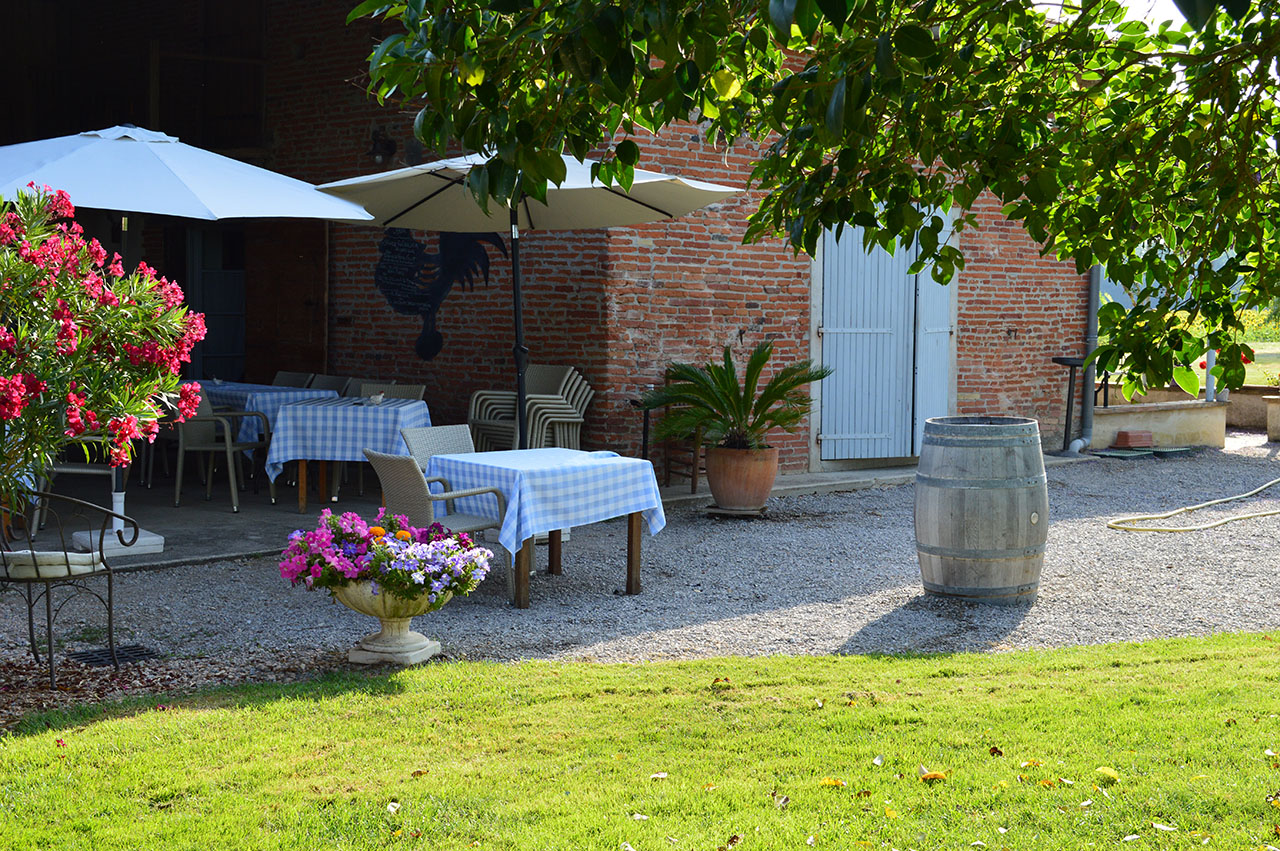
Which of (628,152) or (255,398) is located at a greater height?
(628,152)

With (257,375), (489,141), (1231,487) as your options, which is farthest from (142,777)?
(1231,487)

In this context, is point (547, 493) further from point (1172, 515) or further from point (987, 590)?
point (1172, 515)

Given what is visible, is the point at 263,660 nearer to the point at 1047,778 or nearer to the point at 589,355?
the point at 1047,778

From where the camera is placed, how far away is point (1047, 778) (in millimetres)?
3828

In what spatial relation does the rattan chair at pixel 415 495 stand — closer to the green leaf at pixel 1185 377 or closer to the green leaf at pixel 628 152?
the green leaf at pixel 628 152

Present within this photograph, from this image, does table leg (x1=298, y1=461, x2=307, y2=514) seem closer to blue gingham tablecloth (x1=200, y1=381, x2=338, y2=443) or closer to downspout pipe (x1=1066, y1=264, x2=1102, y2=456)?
blue gingham tablecloth (x1=200, y1=381, x2=338, y2=443)

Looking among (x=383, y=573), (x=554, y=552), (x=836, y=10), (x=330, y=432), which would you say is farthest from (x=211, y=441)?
(x=836, y=10)

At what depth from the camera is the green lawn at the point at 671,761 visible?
11.3ft

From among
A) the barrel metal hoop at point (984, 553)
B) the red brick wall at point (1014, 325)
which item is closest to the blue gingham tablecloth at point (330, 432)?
the barrel metal hoop at point (984, 553)

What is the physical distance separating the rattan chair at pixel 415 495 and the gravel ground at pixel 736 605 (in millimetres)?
432

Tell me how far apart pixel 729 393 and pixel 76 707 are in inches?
217

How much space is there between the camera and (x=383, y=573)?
5008 mm

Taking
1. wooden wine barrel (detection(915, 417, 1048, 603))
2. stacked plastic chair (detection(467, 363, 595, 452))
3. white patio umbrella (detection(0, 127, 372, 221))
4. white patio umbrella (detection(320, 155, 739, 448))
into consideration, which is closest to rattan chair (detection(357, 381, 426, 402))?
stacked plastic chair (detection(467, 363, 595, 452))

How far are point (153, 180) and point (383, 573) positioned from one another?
3564 millimetres
